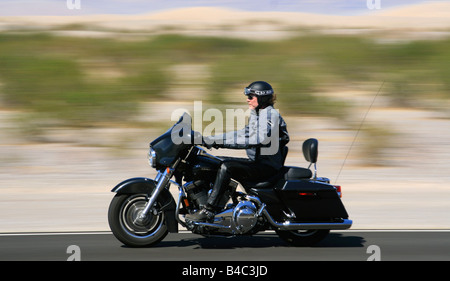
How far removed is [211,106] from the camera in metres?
18.2

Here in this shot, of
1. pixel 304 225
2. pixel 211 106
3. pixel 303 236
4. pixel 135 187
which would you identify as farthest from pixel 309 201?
pixel 211 106

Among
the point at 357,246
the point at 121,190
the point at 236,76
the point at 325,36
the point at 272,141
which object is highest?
the point at 325,36

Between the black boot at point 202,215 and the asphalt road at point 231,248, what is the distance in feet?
1.08

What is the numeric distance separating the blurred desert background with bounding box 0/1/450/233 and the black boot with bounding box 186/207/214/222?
7.03 ft

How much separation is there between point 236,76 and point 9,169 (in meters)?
9.66

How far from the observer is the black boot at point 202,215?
703cm

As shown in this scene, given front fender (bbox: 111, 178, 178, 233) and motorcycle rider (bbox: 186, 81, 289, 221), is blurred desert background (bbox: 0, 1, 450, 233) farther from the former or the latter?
motorcycle rider (bbox: 186, 81, 289, 221)

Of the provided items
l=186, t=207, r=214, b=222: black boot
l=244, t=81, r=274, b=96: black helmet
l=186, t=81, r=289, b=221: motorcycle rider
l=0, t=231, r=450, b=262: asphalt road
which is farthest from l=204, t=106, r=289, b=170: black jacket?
l=0, t=231, r=450, b=262: asphalt road

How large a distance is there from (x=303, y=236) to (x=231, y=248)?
0.79 meters

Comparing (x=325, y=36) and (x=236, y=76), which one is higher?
(x=325, y=36)

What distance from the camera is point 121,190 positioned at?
23.1 ft

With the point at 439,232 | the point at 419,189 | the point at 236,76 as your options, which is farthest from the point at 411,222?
the point at 236,76

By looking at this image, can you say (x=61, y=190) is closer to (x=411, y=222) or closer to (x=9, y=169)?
(x=9, y=169)
